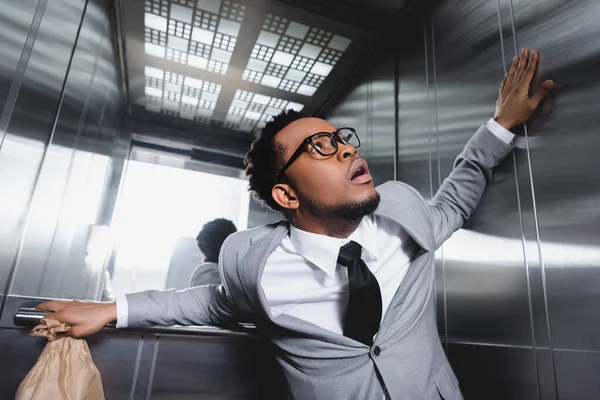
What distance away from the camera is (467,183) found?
5.11 feet

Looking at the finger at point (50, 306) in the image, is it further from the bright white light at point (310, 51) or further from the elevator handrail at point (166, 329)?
the bright white light at point (310, 51)

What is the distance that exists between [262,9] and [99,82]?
41.6 inches

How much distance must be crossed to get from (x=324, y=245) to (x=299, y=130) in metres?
0.55

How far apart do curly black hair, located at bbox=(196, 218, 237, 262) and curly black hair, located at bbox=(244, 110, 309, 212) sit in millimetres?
648

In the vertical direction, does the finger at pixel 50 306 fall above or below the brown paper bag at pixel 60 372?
above

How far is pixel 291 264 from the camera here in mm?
1441

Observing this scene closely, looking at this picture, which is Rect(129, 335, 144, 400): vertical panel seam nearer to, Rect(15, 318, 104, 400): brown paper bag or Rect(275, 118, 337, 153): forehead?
Rect(15, 318, 104, 400): brown paper bag

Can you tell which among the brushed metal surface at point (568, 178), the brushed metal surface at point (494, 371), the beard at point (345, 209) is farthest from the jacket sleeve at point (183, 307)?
the brushed metal surface at point (568, 178)

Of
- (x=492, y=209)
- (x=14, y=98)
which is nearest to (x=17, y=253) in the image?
(x=14, y=98)

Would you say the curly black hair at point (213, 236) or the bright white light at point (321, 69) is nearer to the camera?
the curly black hair at point (213, 236)

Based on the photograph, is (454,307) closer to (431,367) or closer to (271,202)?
(431,367)

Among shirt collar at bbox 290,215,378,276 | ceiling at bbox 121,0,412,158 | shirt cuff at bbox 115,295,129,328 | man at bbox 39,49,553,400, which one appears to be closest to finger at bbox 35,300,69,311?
man at bbox 39,49,553,400

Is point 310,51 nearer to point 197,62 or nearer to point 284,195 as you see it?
point 197,62

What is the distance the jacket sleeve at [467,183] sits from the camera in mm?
1463
